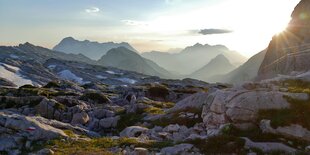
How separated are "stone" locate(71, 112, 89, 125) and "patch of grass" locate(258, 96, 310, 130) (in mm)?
32124

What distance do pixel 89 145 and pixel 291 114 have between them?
622 inches

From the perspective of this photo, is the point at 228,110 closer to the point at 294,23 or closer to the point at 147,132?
the point at 147,132

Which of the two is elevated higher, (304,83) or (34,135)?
(304,83)

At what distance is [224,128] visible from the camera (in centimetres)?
2744

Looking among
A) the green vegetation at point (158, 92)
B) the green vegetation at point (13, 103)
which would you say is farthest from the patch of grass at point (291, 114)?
the green vegetation at point (158, 92)

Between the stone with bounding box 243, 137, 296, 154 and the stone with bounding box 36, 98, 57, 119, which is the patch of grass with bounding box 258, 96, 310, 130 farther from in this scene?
the stone with bounding box 36, 98, 57, 119

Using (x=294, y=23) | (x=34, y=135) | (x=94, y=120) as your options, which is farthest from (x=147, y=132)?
(x=294, y=23)

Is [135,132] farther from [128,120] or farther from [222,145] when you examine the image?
[222,145]

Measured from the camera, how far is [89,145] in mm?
28703

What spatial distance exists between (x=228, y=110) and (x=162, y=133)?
26.7ft

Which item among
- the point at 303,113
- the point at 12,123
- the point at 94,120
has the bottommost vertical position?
the point at 94,120

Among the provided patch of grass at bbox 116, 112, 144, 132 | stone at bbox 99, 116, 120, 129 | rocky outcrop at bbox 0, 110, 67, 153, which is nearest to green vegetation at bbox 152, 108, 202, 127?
patch of grass at bbox 116, 112, 144, 132

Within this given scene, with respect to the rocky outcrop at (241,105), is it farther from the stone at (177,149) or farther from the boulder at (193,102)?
the boulder at (193,102)

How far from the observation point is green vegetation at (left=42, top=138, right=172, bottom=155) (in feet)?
85.2
